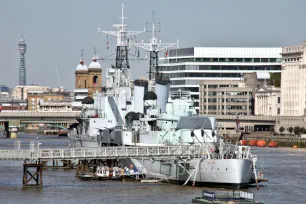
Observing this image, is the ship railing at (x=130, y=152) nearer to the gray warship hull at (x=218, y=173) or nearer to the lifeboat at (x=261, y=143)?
the gray warship hull at (x=218, y=173)

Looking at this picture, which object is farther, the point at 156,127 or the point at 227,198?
the point at 156,127

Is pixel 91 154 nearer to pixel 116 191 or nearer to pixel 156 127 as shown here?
pixel 116 191

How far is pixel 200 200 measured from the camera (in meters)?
75.2

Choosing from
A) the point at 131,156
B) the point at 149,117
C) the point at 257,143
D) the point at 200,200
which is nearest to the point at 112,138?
the point at 149,117

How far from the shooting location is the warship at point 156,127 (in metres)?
85.5

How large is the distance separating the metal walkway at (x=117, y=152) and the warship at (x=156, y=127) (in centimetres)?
68

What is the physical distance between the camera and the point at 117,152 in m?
88.9

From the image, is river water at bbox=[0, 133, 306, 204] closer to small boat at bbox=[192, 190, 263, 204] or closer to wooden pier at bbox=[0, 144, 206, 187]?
small boat at bbox=[192, 190, 263, 204]

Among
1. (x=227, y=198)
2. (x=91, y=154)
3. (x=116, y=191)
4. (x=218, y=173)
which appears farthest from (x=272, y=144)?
(x=227, y=198)

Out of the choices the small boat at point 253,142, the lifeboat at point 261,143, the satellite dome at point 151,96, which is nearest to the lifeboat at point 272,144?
the lifeboat at point 261,143

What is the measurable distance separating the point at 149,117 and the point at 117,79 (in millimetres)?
12545

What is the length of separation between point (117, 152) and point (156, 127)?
27.5 feet

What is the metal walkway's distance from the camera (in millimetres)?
86625

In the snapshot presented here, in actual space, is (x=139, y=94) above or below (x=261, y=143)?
above
